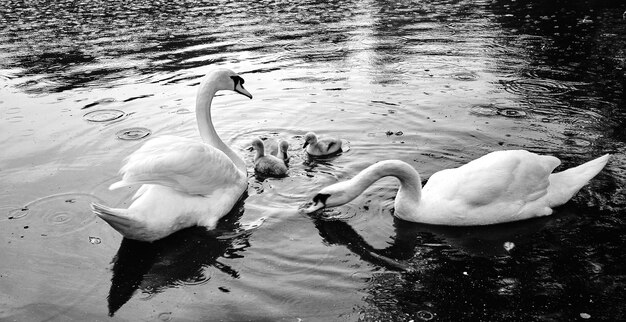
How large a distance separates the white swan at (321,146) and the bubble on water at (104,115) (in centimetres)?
390

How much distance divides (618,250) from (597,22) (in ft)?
45.9

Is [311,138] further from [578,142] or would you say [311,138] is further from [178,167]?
[578,142]

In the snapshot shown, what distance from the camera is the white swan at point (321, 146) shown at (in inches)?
A: 319

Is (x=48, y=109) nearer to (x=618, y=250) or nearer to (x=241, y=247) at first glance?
(x=241, y=247)

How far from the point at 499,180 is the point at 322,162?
2.78 metres

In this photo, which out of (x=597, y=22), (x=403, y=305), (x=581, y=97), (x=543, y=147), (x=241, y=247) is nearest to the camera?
(x=403, y=305)

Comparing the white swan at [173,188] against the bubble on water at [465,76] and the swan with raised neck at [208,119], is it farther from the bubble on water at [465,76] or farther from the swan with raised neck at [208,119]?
the bubble on water at [465,76]

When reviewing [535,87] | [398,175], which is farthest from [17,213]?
[535,87]

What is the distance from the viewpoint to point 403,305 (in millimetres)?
4961

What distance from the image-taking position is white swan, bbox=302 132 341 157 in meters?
8.09

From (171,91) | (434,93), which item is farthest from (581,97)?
(171,91)

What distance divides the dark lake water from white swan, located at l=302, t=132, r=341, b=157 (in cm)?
17

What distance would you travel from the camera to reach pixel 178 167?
5.89 m

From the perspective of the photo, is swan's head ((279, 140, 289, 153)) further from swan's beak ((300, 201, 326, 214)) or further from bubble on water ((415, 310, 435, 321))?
bubble on water ((415, 310, 435, 321))
